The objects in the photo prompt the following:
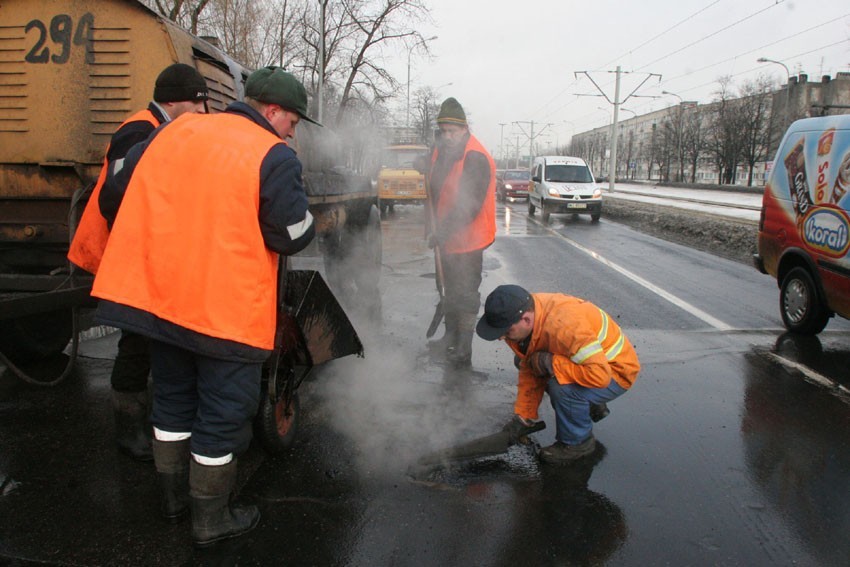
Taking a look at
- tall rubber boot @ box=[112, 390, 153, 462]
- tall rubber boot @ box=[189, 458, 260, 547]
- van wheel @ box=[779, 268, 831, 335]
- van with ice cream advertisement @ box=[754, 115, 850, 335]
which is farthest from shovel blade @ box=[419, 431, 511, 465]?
van wheel @ box=[779, 268, 831, 335]

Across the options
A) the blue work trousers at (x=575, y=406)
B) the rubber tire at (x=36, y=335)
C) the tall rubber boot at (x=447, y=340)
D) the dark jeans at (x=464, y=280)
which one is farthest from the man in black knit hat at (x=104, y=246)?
the tall rubber boot at (x=447, y=340)

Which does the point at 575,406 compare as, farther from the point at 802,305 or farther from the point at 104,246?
the point at 802,305

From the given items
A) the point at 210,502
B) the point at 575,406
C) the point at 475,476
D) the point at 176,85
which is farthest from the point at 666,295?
the point at 210,502

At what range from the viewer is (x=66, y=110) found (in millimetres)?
3572

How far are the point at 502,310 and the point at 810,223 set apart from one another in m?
3.92

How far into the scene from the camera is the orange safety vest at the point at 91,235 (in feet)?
9.29

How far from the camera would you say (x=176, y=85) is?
2.97 meters

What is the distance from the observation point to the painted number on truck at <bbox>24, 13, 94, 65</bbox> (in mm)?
3534

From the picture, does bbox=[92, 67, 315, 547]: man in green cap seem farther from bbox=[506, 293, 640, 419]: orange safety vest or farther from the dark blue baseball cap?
bbox=[506, 293, 640, 419]: orange safety vest

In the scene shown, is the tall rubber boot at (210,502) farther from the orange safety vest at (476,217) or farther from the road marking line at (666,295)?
the road marking line at (666,295)

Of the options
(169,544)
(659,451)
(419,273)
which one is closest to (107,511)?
(169,544)

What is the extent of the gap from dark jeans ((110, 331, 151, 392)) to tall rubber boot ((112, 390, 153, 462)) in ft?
0.17

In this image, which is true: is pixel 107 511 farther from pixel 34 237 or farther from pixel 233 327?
pixel 34 237

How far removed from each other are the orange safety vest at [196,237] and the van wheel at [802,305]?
5046 mm
